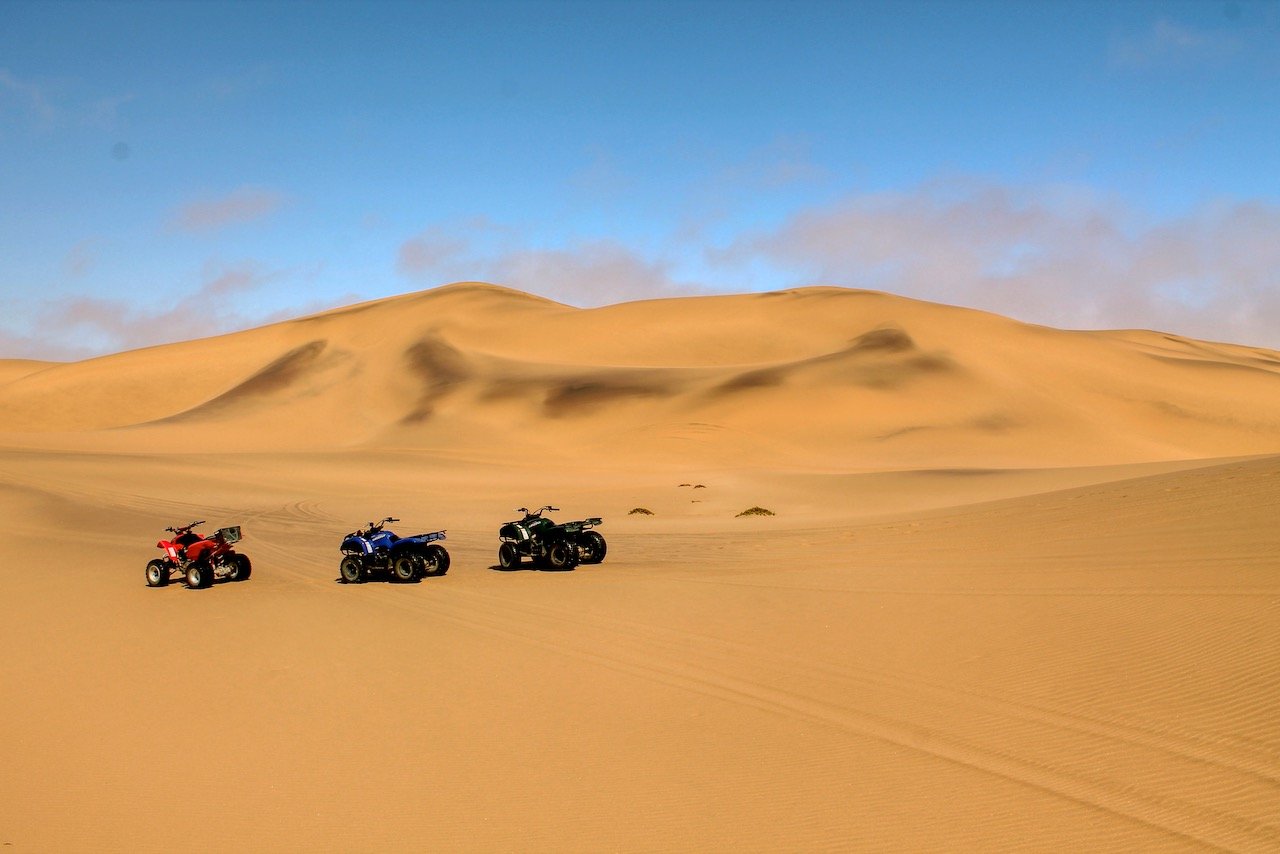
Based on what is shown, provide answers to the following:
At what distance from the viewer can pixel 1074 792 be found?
665 centimetres

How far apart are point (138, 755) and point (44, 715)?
1.66 metres

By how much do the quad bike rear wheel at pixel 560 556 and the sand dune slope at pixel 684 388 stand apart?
34194 mm

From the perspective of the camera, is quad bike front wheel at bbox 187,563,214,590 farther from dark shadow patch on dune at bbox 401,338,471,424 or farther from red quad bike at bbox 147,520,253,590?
dark shadow patch on dune at bbox 401,338,471,424

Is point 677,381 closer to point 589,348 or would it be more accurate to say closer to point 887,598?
point 589,348

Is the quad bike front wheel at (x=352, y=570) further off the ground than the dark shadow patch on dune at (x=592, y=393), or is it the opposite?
the dark shadow patch on dune at (x=592, y=393)

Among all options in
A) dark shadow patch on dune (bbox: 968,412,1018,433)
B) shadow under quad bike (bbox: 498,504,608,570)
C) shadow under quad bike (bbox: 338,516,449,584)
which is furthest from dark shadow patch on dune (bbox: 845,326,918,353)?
shadow under quad bike (bbox: 338,516,449,584)

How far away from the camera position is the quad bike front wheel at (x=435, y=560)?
1673 centimetres

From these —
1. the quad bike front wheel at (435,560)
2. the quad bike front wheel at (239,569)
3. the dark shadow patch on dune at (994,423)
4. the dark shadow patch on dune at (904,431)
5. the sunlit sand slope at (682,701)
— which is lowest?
the sunlit sand slope at (682,701)


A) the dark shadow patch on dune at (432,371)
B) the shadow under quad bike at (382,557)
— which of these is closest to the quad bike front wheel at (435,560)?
the shadow under quad bike at (382,557)

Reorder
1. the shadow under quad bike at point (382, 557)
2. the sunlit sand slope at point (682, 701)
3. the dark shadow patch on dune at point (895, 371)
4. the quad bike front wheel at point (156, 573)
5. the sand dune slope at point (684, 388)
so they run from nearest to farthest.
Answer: the sunlit sand slope at point (682, 701) → the quad bike front wheel at point (156, 573) → the shadow under quad bike at point (382, 557) → the sand dune slope at point (684, 388) → the dark shadow patch on dune at point (895, 371)

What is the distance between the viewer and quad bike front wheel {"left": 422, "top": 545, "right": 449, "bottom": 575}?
659 inches

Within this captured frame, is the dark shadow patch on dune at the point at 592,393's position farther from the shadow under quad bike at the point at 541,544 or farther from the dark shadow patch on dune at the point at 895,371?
the shadow under quad bike at the point at 541,544

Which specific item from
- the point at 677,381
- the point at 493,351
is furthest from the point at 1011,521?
the point at 493,351

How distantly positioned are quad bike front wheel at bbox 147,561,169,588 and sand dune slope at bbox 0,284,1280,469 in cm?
3733
